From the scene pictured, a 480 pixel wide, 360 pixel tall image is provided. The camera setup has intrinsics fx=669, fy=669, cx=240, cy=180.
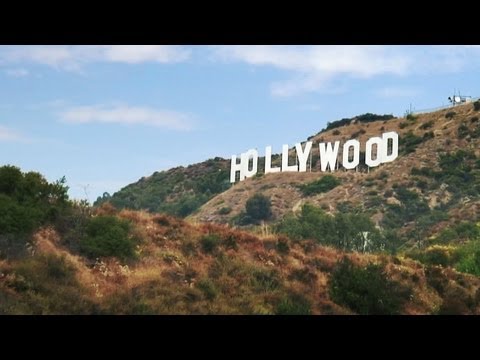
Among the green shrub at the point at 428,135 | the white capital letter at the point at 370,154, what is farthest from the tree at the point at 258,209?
the green shrub at the point at 428,135

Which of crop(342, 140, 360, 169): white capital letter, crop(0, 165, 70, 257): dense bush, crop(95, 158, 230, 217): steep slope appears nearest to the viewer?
crop(0, 165, 70, 257): dense bush

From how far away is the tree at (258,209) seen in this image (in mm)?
69812

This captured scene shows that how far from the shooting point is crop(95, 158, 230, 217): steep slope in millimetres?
93488

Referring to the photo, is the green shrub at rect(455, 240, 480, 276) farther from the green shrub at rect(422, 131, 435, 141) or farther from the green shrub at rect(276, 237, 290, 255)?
the green shrub at rect(422, 131, 435, 141)

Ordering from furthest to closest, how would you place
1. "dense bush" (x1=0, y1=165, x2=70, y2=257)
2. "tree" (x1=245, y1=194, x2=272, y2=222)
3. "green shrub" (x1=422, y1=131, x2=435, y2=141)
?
"green shrub" (x1=422, y1=131, x2=435, y2=141)
"tree" (x1=245, y1=194, x2=272, y2=222)
"dense bush" (x1=0, y1=165, x2=70, y2=257)

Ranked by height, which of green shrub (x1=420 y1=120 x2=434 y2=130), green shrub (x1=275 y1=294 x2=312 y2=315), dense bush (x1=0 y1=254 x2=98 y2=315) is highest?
green shrub (x1=420 y1=120 x2=434 y2=130)

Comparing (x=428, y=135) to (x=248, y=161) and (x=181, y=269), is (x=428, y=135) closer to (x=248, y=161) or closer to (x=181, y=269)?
(x=248, y=161)

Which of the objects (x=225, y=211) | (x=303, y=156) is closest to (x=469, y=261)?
(x=225, y=211)

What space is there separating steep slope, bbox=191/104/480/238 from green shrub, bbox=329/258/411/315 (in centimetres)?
3432

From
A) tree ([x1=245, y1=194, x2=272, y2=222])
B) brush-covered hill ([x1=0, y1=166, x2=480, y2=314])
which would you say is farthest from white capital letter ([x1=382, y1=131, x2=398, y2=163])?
brush-covered hill ([x1=0, y1=166, x2=480, y2=314])

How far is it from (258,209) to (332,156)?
15.7m
